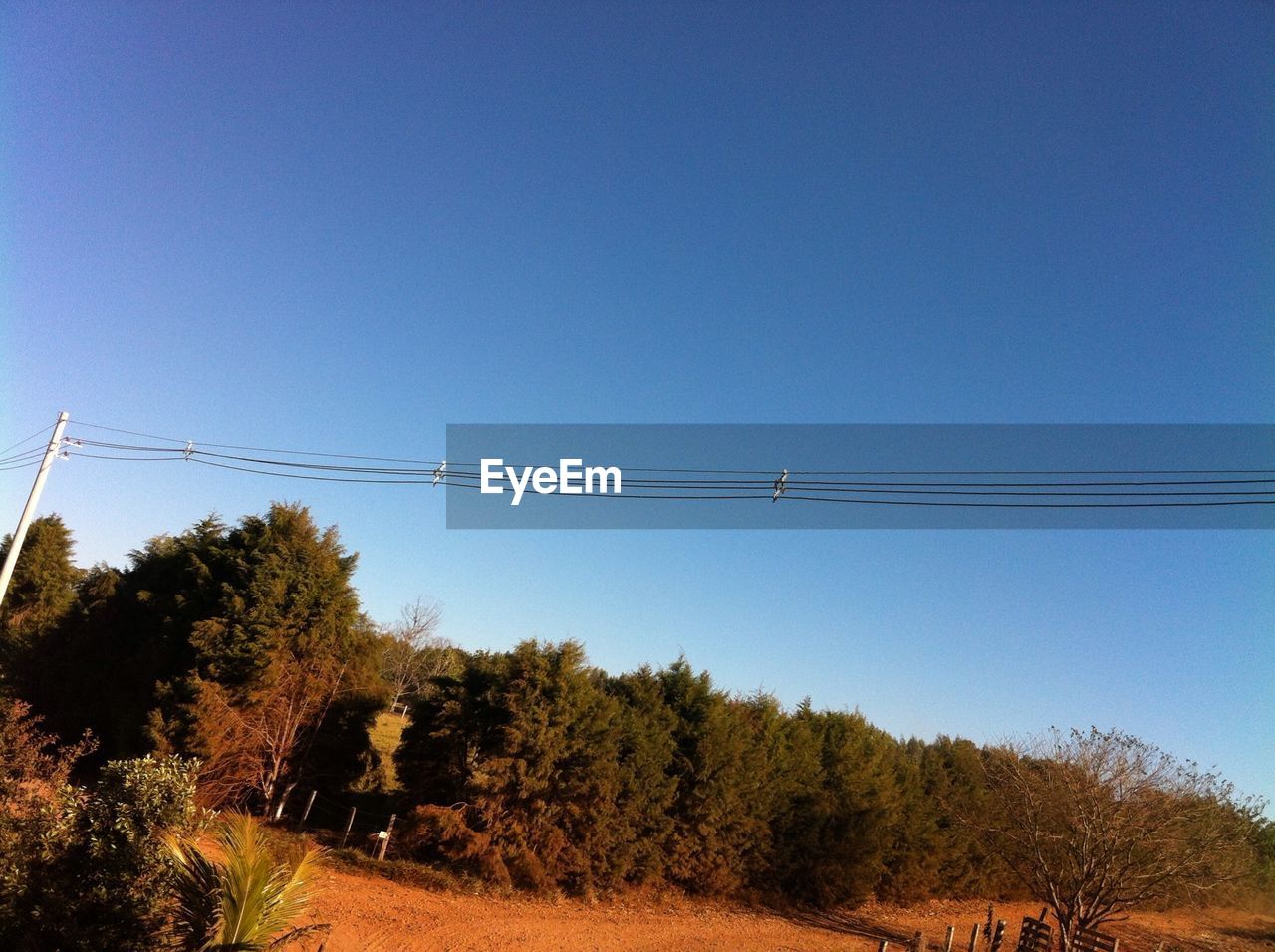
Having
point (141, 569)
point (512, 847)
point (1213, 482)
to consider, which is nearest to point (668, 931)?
point (512, 847)

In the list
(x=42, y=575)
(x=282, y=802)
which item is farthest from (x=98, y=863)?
(x=42, y=575)

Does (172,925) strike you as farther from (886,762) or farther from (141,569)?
(886,762)

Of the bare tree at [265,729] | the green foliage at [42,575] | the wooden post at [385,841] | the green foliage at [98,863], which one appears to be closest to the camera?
the green foliage at [98,863]

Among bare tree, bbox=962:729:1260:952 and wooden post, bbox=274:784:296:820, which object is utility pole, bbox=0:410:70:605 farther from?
bare tree, bbox=962:729:1260:952

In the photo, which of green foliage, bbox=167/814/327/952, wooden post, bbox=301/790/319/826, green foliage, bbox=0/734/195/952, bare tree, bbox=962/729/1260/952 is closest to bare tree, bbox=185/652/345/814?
wooden post, bbox=301/790/319/826

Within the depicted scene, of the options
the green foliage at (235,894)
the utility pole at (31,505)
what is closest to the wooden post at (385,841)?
the utility pole at (31,505)

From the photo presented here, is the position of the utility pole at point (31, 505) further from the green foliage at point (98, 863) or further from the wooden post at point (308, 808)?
the wooden post at point (308, 808)
